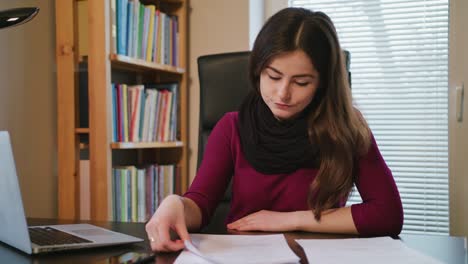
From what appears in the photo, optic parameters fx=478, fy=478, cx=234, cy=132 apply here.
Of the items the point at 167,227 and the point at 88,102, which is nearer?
the point at 167,227

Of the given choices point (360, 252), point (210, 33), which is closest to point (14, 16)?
point (360, 252)

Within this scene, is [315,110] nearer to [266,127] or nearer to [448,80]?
[266,127]

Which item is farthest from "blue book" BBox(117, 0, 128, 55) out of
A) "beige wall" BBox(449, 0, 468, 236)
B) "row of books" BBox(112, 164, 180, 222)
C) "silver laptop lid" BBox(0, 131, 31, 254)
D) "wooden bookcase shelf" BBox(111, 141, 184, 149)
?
"beige wall" BBox(449, 0, 468, 236)

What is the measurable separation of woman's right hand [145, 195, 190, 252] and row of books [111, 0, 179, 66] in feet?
3.67

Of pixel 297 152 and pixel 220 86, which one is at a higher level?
pixel 220 86

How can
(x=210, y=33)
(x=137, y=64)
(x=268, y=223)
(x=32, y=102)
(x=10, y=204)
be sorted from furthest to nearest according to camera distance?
(x=210, y=33) → (x=137, y=64) → (x=32, y=102) → (x=268, y=223) → (x=10, y=204)

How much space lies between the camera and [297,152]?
47.6 inches

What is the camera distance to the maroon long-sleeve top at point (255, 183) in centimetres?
112

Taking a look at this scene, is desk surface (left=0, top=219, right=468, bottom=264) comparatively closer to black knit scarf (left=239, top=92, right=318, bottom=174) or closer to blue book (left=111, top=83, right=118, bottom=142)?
black knit scarf (left=239, top=92, right=318, bottom=174)

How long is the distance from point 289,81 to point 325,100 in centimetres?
16

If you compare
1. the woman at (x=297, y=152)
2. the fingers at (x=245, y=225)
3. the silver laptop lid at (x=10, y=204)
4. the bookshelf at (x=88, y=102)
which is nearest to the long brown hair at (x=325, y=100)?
the woman at (x=297, y=152)

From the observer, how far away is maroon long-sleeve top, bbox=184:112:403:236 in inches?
43.9

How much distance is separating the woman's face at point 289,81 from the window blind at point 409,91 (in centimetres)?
133

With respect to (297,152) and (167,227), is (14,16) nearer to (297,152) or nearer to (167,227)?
(167,227)
